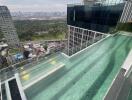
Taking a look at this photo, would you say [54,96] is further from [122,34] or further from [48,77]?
Result: [122,34]

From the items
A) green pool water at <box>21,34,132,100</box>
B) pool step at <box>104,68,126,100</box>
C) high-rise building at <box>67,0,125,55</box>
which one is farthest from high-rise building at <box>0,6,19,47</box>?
pool step at <box>104,68,126,100</box>

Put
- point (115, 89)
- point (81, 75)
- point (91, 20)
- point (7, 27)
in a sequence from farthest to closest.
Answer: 1. point (7, 27)
2. point (91, 20)
3. point (81, 75)
4. point (115, 89)

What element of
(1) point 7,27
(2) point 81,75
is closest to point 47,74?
(2) point 81,75

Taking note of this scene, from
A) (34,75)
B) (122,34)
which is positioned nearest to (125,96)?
(34,75)

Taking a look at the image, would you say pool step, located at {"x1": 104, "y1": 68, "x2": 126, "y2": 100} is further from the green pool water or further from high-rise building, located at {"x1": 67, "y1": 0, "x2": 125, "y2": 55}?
high-rise building, located at {"x1": 67, "y1": 0, "x2": 125, "y2": 55}

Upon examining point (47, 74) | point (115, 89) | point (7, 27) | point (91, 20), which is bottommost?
point (7, 27)

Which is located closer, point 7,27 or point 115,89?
point 115,89

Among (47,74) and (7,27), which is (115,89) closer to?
(47,74)
